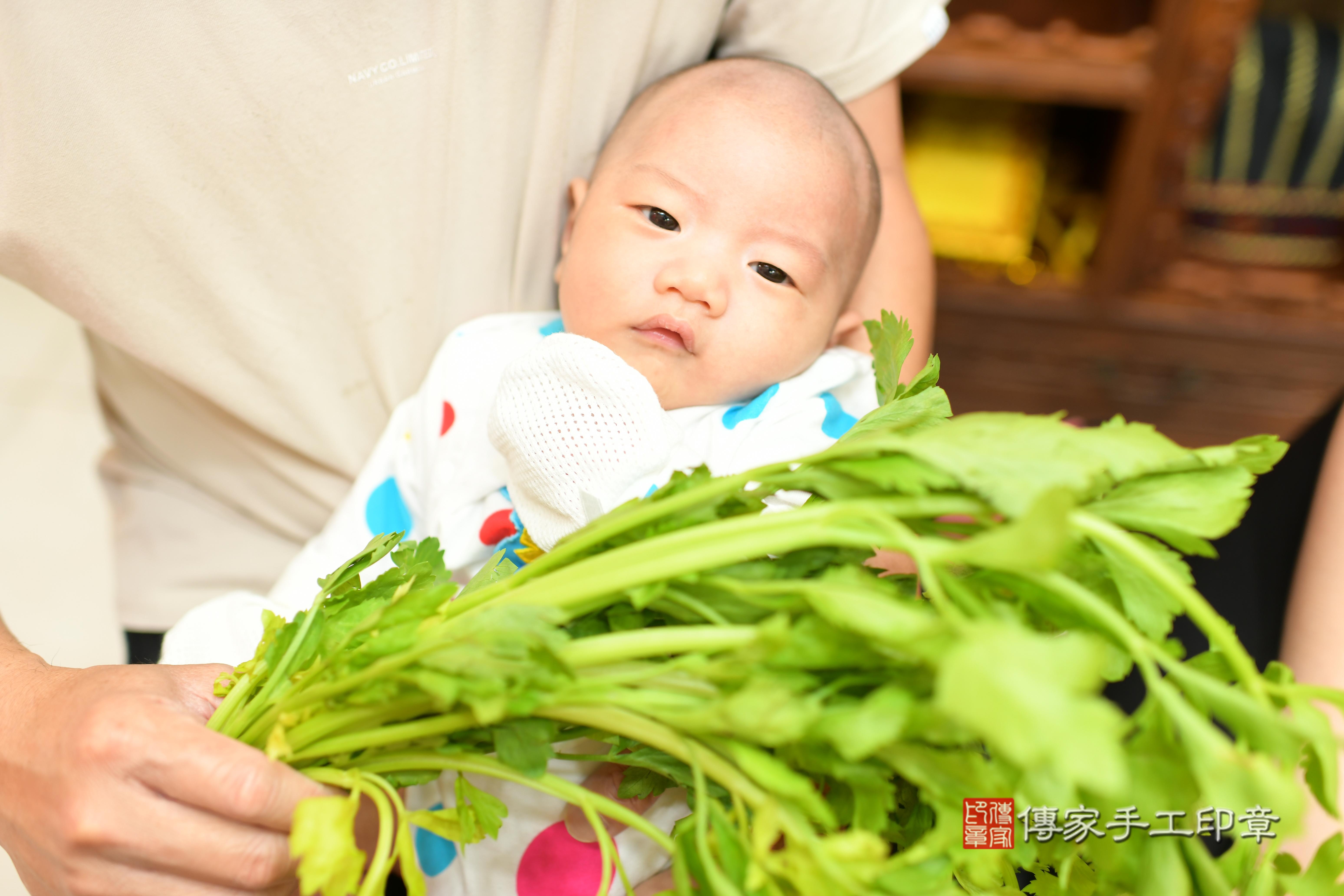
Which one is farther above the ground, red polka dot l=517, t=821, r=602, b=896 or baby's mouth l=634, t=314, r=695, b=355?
baby's mouth l=634, t=314, r=695, b=355

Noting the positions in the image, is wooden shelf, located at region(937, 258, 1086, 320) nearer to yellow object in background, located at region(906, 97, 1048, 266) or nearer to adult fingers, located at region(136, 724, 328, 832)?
yellow object in background, located at region(906, 97, 1048, 266)

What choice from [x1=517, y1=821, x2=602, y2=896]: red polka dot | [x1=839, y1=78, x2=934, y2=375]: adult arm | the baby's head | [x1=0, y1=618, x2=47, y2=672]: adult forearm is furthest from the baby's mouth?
[x1=0, y1=618, x2=47, y2=672]: adult forearm

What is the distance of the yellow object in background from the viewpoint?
1.84 metres

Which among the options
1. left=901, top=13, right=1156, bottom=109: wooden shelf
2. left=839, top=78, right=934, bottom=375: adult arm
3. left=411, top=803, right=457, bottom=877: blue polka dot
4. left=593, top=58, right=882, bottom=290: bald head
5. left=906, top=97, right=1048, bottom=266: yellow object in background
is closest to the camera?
left=411, top=803, right=457, bottom=877: blue polka dot

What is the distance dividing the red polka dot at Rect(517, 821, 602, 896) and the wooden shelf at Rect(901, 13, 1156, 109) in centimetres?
148

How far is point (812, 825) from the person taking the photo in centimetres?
49

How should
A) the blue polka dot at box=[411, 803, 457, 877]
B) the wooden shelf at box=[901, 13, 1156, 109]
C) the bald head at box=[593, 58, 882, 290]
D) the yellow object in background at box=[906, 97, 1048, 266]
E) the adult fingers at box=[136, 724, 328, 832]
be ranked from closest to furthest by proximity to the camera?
the adult fingers at box=[136, 724, 328, 832]
the blue polka dot at box=[411, 803, 457, 877]
the bald head at box=[593, 58, 882, 290]
the wooden shelf at box=[901, 13, 1156, 109]
the yellow object in background at box=[906, 97, 1048, 266]

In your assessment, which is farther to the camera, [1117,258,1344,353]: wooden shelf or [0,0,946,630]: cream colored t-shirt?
[1117,258,1344,353]: wooden shelf

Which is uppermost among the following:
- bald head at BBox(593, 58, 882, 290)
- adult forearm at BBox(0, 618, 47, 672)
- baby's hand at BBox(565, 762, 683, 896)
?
bald head at BBox(593, 58, 882, 290)

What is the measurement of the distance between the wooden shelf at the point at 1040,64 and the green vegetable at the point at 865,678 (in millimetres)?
1365

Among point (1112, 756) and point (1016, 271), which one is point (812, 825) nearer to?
point (1112, 756)

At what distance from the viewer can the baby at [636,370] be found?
27.0 inches

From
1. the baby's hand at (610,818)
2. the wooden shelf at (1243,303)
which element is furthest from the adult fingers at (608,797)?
the wooden shelf at (1243,303)

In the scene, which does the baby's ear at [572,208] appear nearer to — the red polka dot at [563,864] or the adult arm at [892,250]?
the adult arm at [892,250]
